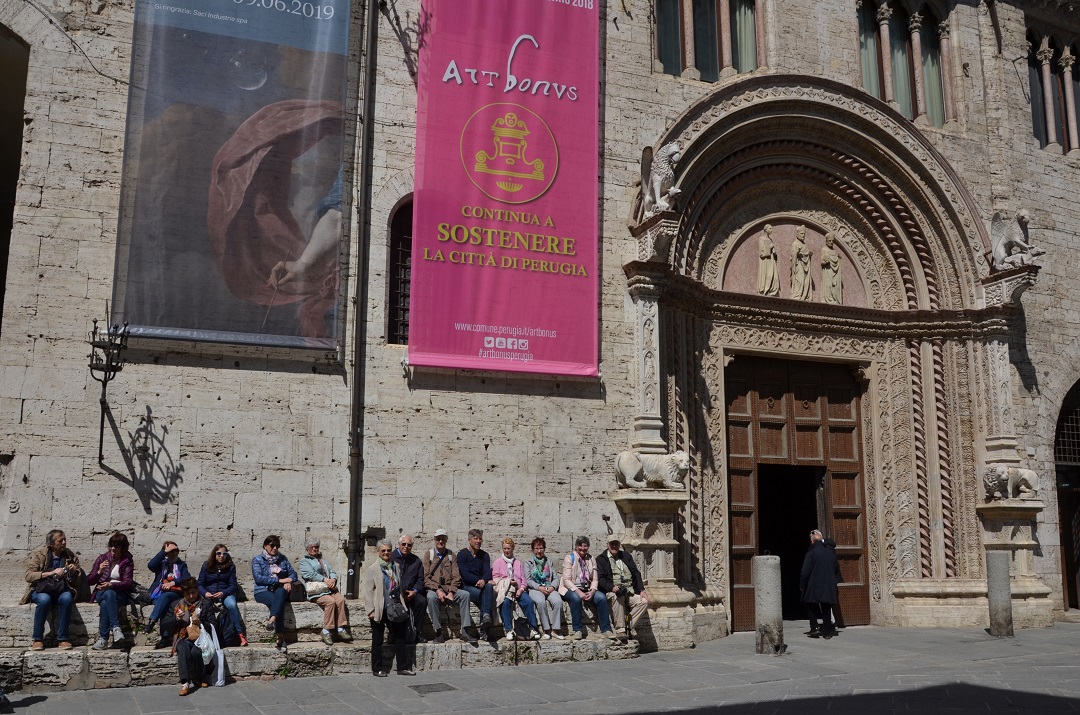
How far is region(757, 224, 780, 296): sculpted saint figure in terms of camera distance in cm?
1441

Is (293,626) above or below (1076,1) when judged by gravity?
below

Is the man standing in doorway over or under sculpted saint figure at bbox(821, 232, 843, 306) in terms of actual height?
under

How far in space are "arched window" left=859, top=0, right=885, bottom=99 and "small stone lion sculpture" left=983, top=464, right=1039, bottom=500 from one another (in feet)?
20.1

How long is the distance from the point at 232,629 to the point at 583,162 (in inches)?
279

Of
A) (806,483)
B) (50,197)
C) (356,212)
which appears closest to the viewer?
(50,197)

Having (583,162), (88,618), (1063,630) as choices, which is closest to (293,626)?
(88,618)

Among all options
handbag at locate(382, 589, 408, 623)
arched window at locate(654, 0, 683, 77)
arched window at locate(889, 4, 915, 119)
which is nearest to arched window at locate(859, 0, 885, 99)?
arched window at locate(889, 4, 915, 119)

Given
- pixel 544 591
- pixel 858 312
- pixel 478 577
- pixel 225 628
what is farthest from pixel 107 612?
pixel 858 312

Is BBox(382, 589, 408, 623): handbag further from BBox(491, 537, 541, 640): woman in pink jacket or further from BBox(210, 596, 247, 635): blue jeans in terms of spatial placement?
BBox(210, 596, 247, 635): blue jeans

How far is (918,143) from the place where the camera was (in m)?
15.0

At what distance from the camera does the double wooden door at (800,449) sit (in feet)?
45.3

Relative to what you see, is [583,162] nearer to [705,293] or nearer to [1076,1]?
[705,293]

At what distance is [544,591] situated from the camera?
1090cm

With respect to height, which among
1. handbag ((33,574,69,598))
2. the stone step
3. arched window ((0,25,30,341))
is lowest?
the stone step
